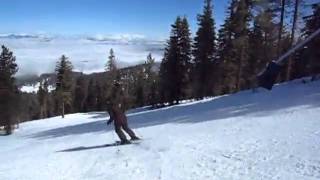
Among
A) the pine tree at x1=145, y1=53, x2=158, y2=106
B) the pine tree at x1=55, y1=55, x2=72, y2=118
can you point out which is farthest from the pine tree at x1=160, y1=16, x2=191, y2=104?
the pine tree at x1=145, y1=53, x2=158, y2=106

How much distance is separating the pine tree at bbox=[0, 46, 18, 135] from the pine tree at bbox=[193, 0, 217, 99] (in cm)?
2012

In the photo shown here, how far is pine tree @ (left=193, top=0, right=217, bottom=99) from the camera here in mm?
54156

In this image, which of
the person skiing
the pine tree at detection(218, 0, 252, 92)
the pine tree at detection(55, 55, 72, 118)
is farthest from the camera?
the pine tree at detection(55, 55, 72, 118)

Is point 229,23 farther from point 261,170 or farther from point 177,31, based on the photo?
point 261,170

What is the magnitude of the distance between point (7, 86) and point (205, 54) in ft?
72.1

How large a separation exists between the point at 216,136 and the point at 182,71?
38.8 meters

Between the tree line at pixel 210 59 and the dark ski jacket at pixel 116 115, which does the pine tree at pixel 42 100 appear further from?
the dark ski jacket at pixel 116 115

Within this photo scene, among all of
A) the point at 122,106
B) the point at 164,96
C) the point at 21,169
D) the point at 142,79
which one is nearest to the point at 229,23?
the point at 164,96

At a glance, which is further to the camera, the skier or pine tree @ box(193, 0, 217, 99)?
pine tree @ box(193, 0, 217, 99)

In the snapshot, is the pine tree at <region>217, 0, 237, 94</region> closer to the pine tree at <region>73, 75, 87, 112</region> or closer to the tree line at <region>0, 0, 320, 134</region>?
the tree line at <region>0, 0, 320, 134</region>

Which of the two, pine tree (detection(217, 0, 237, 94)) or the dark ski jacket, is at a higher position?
pine tree (detection(217, 0, 237, 94))

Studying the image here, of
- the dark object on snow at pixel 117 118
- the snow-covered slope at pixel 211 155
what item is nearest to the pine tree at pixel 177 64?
the snow-covered slope at pixel 211 155

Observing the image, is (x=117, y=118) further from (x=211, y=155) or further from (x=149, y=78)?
(x=149, y=78)

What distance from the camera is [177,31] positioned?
55.0 m
